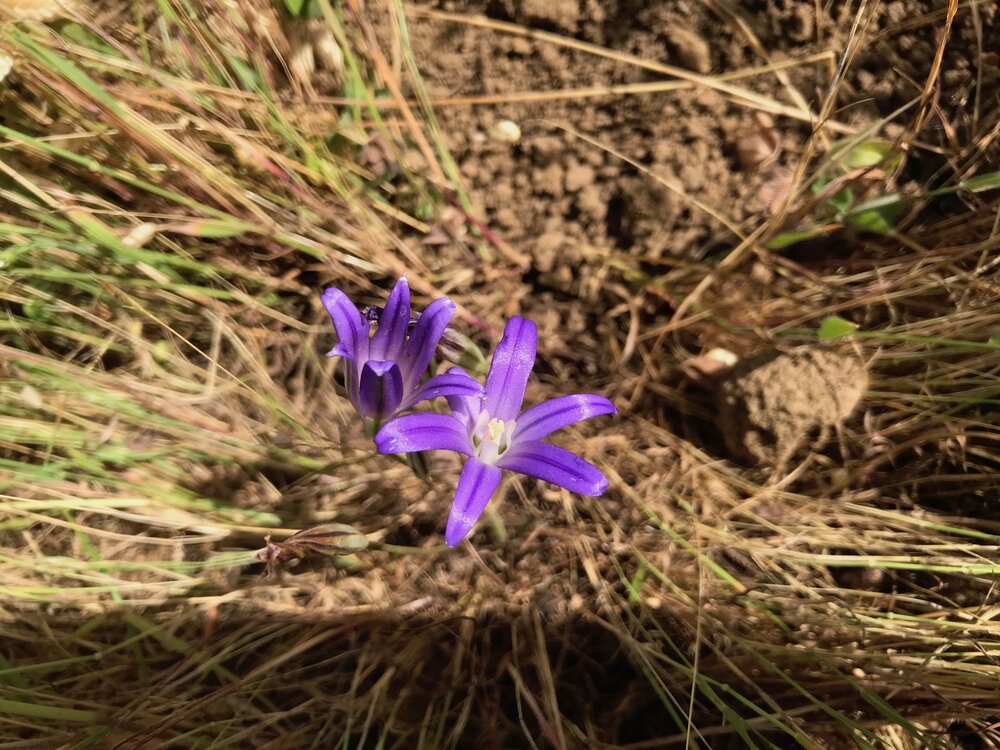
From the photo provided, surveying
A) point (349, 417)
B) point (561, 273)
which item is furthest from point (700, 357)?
point (349, 417)

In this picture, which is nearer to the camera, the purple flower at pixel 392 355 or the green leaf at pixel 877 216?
the purple flower at pixel 392 355

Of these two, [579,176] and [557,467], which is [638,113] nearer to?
[579,176]

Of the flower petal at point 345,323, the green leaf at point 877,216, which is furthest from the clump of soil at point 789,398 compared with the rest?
the flower petal at point 345,323

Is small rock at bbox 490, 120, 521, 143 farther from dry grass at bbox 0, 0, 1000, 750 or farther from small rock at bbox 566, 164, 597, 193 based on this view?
dry grass at bbox 0, 0, 1000, 750

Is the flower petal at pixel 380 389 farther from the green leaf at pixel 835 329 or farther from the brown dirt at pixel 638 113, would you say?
the green leaf at pixel 835 329

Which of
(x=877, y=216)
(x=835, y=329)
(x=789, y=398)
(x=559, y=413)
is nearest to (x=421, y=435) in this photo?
(x=559, y=413)

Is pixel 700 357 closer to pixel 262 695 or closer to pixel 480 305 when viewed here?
pixel 480 305
